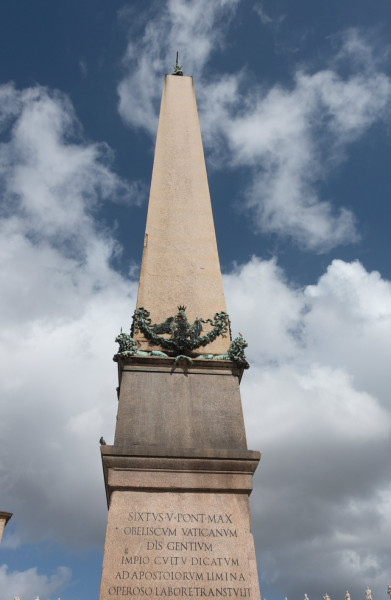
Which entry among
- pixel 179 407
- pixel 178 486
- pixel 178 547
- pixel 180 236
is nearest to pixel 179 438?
pixel 179 407

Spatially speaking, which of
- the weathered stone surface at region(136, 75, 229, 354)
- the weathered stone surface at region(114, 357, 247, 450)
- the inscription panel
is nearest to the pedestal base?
the inscription panel

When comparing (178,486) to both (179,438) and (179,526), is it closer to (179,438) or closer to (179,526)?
(179,526)

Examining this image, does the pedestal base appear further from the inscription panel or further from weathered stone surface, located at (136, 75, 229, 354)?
weathered stone surface, located at (136, 75, 229, 354)

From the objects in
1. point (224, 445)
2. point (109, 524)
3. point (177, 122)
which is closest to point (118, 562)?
point (109, 524)

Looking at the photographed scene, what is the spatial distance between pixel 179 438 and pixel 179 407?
0.47m

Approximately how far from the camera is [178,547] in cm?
555

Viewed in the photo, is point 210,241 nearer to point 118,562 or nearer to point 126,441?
point 126,441

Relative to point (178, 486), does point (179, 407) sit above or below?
above

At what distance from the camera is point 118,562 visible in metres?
5.39

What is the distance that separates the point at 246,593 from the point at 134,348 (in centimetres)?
343

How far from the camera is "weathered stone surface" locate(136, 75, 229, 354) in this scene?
27.0 ft

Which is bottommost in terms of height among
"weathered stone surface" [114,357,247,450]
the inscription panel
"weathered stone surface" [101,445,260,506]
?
the inscription panel

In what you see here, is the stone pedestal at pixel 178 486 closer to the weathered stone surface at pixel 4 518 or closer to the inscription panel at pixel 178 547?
the inscription panel at pixel 178 547

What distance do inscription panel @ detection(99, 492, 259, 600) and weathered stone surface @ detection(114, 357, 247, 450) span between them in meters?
0.75
